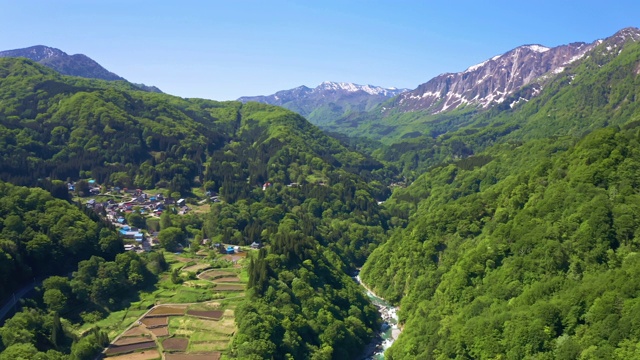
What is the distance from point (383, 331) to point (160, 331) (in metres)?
41.4

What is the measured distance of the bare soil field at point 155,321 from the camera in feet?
240

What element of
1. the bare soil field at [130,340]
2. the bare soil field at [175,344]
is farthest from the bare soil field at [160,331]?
the bare soil field at [175,344]

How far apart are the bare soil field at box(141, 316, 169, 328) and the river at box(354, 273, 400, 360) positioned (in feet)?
111

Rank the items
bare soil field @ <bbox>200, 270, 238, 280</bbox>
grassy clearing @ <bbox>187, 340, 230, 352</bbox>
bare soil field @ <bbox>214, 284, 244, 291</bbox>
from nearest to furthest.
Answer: grassy clearing @ <bbox>187, 340, 230, 352</bbox>, bare soil field @ <bbox>214, 284, 244, 291</bbox>, bare soil field @ <bbox>200, 270, 238, 280</bbox>

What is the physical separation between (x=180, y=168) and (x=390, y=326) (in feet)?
380

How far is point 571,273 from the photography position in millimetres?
65250

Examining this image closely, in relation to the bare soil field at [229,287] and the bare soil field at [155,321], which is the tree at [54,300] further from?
the bare soil field at [229,287]

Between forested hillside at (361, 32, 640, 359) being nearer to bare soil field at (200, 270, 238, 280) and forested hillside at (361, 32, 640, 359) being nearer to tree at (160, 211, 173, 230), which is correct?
bare soil field at (200, 270, 238, 280)

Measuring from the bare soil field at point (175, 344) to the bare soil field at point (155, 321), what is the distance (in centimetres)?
552

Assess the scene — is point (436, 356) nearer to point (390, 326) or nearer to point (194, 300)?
point (390, 326)

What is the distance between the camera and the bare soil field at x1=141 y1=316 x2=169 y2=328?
73.1 meters

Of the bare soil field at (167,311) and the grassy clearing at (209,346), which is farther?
the bare soil field at (167,311)

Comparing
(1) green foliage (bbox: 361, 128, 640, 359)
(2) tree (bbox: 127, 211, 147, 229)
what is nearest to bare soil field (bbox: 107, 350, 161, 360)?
(1) green foliage (bbox: 361, 128, 640, 359)

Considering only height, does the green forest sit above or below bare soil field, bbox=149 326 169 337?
above
